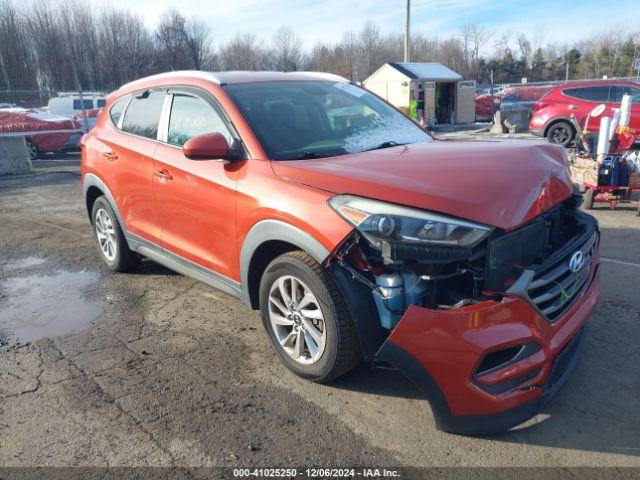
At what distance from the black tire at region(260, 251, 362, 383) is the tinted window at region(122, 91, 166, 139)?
78.7 inches

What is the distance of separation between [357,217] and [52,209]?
794 centimetres

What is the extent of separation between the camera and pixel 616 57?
58.4 meters

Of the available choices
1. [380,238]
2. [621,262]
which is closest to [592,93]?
[621,262]

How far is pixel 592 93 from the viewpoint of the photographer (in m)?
14.1

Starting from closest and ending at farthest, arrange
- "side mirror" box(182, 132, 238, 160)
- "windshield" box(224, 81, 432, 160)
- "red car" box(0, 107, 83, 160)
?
1. "side mirror" box(182, 132, 238, 160)
2. "windshield" box(224, 81, 432, 160)
3. "red car" box(0, 107, 83, 160)

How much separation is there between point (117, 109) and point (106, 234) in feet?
4.18

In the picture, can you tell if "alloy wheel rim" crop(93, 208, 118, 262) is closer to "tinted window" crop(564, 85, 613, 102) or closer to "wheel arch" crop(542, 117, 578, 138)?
"wheel arch" crop(542, 117, 578, 138)

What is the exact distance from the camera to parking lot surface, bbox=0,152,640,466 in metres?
2.51

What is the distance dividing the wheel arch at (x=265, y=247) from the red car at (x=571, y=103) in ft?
41.8

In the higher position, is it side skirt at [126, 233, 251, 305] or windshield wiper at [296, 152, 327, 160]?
windshield wiper at [296, 152, 327, 160]

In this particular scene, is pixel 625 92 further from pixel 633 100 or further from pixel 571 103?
pixel 571 103

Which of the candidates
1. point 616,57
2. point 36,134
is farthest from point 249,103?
point 616,57

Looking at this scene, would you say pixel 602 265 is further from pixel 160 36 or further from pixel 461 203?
pixel 160 36

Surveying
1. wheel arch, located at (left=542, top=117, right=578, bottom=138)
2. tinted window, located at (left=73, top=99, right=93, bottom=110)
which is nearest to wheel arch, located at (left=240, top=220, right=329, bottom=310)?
wheel arch, located at (left=542, top=117, right=578, bottom=138)
